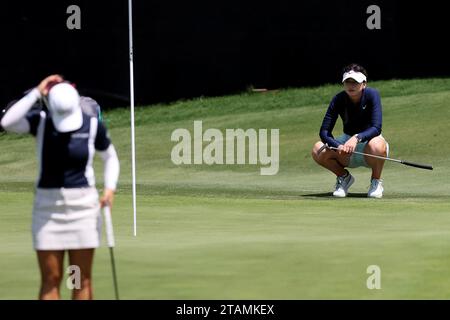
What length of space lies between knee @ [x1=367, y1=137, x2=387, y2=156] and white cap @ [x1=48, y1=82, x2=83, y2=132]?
8.90 metres

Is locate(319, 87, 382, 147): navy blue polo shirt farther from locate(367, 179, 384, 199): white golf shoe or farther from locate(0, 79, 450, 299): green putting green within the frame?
locate(0, 79, 450, 299): green putting green

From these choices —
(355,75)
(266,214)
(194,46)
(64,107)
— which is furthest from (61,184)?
(194,46)

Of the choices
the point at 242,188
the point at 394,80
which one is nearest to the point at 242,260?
the point at 242,188

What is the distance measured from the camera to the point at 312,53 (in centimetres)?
2848

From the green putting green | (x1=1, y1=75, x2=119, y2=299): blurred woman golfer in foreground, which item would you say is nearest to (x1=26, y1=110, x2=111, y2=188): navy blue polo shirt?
(x1=1, y1=75, x2=119, y2=299): blurred woman golfer in foreground

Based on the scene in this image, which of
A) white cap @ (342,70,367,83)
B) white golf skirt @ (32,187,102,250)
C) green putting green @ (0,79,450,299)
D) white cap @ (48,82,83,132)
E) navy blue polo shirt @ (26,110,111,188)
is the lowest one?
green putting green @ (0,79,450,299)

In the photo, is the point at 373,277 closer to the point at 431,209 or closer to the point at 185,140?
the point at 431,209

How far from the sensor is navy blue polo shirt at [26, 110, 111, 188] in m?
7.85

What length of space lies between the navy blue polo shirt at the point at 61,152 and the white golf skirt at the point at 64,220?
0.20 feet

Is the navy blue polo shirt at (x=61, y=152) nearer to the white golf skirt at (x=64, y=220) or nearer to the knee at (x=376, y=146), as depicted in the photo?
the white golf skirt at (x=64, y=220)

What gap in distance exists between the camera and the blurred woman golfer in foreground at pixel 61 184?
25.5 ft

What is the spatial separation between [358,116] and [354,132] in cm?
28

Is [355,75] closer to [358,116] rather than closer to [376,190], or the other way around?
[358,116]
